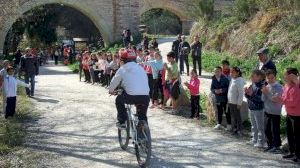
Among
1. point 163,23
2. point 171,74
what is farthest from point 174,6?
point 171,74

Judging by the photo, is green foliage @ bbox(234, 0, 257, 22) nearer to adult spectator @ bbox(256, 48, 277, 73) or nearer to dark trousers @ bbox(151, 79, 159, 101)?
dark trousers @ bbox(151, 79, 159, 101)

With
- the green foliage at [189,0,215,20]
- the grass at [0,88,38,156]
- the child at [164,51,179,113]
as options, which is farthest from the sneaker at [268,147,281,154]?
the green foliage at [189,0,215,20]

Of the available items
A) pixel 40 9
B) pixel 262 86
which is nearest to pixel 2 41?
pixel 40 9

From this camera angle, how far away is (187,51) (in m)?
17.0

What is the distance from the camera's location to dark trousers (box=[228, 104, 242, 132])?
30.0ft

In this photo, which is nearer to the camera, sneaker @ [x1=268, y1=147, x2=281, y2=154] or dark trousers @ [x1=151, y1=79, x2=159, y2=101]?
sneaker @ [x1=268, y1=147, x2=281, y2=154]

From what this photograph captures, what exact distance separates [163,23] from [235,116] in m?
36.2

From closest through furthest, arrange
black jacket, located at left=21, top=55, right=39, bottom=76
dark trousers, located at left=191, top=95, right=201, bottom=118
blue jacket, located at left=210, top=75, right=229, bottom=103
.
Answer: blue jacket, located at left=210, top=75, right=229, bottom=103 < dark trousers, located at left=191, top=95, right=201, bottom=118 < black jacket, located at left=21, top=55, right=39, bottom=76

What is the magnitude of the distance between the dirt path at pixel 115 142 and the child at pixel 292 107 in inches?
11.0

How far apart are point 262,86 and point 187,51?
29.6ft

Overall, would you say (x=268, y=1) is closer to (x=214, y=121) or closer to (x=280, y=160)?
(x=214, y=121)

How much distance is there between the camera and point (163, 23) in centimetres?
4491

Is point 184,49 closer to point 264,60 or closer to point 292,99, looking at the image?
point 264,60

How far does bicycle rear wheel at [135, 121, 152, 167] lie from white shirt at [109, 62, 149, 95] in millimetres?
547
